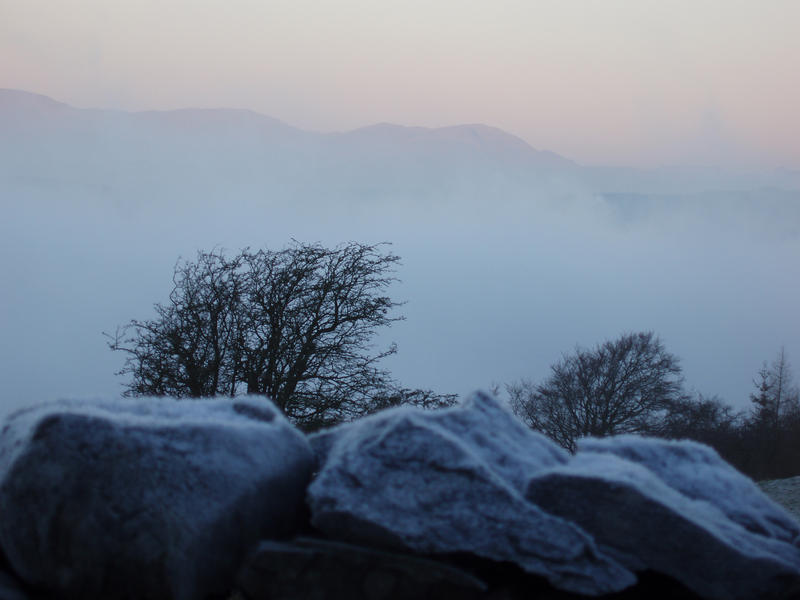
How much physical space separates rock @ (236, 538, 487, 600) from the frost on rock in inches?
57.5

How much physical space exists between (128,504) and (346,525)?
0.93 m

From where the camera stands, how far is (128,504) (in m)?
3.45

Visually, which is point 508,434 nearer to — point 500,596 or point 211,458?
point 500,596

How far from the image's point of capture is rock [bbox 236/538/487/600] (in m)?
3.39

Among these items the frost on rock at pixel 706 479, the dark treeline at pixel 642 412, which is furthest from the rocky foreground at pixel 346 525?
the dark treeline at pixel 642 412

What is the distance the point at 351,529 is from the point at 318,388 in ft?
34.8

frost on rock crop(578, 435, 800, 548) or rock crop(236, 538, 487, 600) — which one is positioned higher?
frost on rock crop(578, 435, 800, 548)

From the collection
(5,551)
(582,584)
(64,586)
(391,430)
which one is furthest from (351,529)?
(5,551)

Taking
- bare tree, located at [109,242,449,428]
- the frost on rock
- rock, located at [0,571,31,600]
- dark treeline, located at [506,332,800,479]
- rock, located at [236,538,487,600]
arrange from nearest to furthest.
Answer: rock, located at [236,538,487,600]
rock, located at [0,571,31,600]
the frost on rock
bare tree, located at [109,242,449,428]
dark treeline, located at [506,332,800,479]

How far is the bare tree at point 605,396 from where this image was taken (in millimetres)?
23250

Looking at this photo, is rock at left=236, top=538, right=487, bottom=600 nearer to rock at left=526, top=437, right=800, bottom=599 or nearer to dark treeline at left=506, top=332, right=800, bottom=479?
rock at left=526, top=437, right=800, bottom=599

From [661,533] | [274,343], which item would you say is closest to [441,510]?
[661,533]

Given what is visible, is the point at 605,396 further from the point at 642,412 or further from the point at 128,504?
the point at 128,504

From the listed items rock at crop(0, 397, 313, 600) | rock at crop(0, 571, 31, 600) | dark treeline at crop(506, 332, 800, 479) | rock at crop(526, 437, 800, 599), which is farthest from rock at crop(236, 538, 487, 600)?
dark treeline at crop(506, 332, 800, 479)
